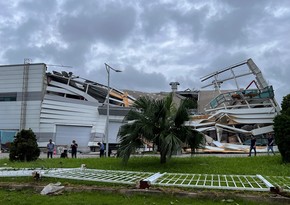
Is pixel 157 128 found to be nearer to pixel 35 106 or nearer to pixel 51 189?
pixel 51 189

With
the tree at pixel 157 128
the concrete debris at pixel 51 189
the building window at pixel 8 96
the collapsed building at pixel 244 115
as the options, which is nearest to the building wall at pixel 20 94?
the building window at pixel 8 96

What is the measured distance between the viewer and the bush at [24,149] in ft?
61.1

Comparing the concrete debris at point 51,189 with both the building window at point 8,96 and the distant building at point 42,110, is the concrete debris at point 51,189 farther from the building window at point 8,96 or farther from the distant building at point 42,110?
the building window at point 8,96

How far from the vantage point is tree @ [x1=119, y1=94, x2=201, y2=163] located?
13.0 metres

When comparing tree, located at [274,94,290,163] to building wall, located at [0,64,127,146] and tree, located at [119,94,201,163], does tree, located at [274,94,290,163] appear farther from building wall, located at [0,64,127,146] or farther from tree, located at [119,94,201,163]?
building wall, located at [0,64,127,146]

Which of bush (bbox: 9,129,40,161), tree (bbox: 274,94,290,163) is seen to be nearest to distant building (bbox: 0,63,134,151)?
bush (bbox: 9,129,40,161)

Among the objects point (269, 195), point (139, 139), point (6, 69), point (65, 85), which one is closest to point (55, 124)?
point (65, 85)

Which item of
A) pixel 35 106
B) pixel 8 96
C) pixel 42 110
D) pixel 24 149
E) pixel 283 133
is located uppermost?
pixel 8 96

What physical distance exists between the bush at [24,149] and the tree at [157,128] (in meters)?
7.37

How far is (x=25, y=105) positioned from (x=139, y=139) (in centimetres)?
4879

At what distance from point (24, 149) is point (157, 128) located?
8974 mm

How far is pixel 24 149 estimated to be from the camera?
18.6 metres

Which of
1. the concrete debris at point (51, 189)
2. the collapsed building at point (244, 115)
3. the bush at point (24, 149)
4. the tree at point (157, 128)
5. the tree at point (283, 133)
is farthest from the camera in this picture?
the collapsed building at point (244, 115)

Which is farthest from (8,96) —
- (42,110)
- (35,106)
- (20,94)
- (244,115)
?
(244,115)
